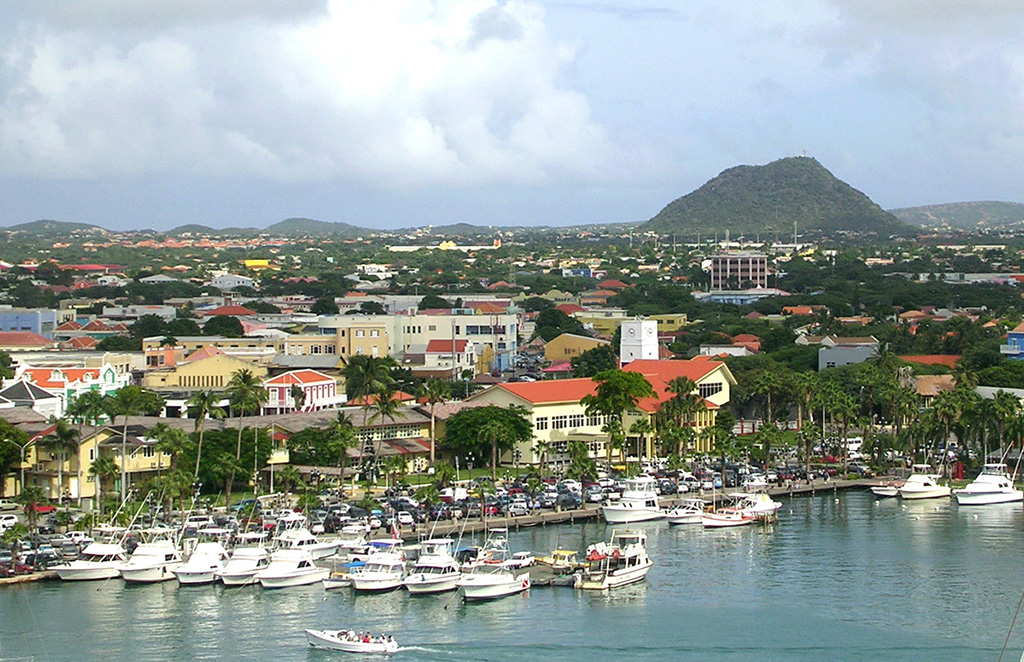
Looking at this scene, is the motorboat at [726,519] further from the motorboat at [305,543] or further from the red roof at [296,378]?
the red roof at [296,378]

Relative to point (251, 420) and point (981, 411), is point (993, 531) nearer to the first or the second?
point (981, 411)

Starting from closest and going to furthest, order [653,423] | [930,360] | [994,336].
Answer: [653,423] < [930,360] < [994,336]

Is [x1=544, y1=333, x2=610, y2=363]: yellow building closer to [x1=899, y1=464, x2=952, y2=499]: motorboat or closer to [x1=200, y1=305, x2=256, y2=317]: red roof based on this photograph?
[x1=200, y1=305, x2=256, y2=317]: red roof

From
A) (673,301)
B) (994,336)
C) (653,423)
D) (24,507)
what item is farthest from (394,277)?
(24,507)

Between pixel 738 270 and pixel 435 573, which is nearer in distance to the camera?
pixel 435 573

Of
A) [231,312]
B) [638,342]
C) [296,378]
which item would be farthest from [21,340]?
[638,342]

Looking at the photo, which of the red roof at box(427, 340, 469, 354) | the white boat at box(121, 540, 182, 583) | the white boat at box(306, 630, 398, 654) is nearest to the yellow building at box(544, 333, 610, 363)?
the red roof at box(427, 340, 469, 354)

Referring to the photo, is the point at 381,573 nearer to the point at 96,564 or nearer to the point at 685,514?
the point at 96,564
